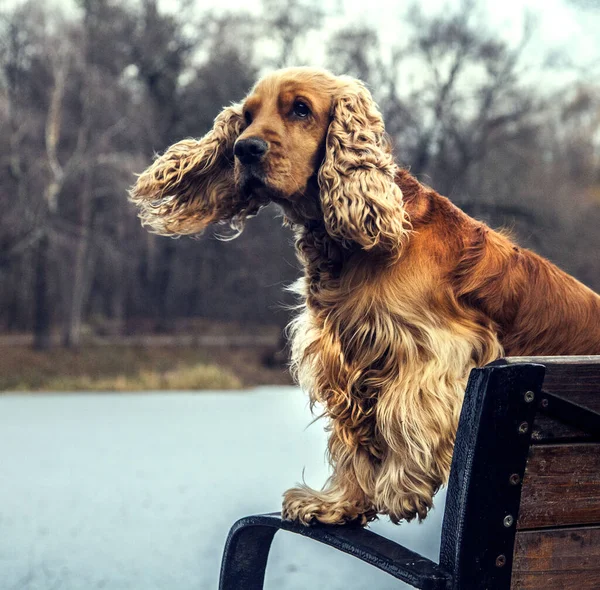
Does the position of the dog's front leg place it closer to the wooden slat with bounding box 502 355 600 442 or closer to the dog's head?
the dog's head

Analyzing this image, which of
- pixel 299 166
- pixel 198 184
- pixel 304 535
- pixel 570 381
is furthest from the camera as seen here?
pixel 198 184

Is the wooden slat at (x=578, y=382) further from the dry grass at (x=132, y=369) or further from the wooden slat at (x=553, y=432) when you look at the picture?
the dry grass at (x=132, y=369)

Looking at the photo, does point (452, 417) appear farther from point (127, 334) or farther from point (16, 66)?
point (127, 334)

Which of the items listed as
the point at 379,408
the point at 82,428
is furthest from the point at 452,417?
the point at 82,428

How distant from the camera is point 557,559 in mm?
1363

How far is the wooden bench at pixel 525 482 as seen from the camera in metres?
1.29

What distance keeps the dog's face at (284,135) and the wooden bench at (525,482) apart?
96cm

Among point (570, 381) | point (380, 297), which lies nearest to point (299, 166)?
point (380, 297)

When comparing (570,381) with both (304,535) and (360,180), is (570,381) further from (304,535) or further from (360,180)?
(360,180)

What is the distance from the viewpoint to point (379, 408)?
2092 mm

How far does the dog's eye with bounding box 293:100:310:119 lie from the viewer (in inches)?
87.9

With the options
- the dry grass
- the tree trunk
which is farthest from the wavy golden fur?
the tree trunk

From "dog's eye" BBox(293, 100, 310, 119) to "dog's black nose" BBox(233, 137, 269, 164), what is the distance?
180 mm

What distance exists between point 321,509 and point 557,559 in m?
0.80
